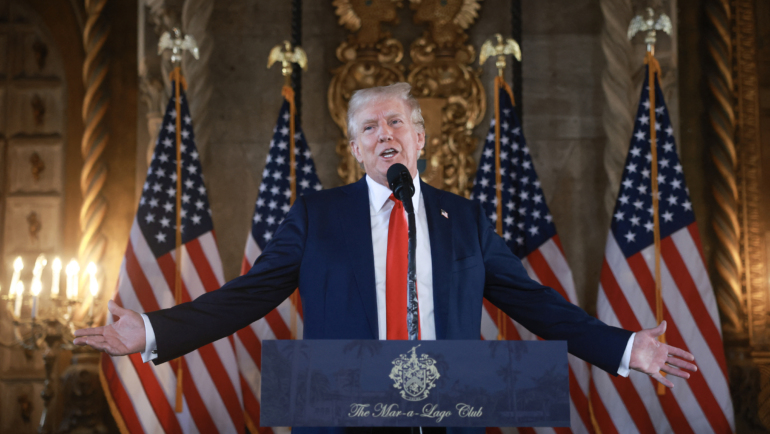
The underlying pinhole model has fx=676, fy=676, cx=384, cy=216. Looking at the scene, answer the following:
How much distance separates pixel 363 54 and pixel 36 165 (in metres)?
2.42

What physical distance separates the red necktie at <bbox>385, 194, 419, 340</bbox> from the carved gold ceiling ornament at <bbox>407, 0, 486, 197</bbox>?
2.70 meters

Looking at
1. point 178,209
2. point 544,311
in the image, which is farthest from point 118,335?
point 178,209

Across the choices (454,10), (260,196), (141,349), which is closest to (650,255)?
(454,10)

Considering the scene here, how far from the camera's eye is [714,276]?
4445mm

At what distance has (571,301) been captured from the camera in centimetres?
414

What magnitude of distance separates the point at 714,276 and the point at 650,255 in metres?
0.77

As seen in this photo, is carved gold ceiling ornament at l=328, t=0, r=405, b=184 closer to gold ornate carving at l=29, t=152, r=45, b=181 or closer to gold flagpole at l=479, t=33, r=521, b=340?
gold flagpole at l=479, t=33, r=521, b=340

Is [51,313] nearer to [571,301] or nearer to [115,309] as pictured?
[115,309]

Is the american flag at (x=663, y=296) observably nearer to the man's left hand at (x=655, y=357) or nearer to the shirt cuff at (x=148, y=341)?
the man's left hand at (x=655, y=357)

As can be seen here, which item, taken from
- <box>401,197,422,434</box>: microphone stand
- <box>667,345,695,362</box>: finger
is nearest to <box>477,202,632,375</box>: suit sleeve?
<box>667,345,695,362</box>: finger

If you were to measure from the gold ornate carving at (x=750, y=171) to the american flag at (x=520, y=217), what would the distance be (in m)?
1.21

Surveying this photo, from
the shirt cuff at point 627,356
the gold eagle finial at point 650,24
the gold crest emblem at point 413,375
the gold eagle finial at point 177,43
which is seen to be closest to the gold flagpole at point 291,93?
the gold eagle finial at point 177,43

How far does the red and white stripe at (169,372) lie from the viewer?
388 centimetres

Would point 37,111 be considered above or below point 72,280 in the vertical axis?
above
